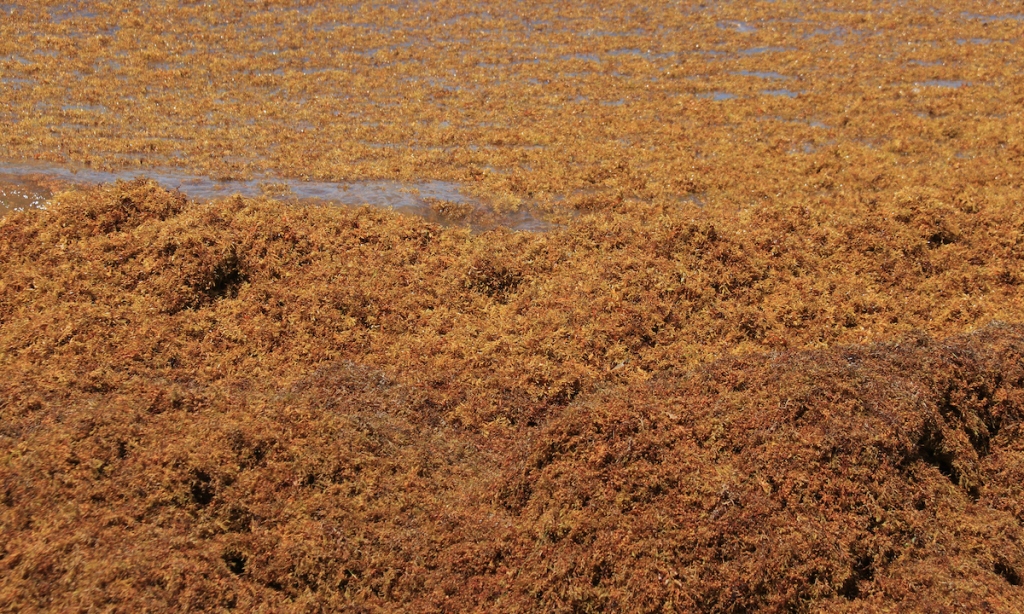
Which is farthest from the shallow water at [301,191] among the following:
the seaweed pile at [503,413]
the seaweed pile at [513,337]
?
the seaweed pile at [503,413]

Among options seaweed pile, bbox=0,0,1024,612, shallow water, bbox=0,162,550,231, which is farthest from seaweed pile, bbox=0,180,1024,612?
shallow water, bbox=0,162,550,231

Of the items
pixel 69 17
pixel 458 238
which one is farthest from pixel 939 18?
pixel 69 17

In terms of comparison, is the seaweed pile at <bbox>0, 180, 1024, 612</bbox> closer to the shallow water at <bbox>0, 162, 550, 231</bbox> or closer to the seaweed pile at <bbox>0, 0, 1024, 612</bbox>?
the seaweed pile at <bbox>0, 0, 1024, 612</bbox>

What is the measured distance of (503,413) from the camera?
8.08m

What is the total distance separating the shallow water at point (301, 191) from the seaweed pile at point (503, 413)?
102 centimetres

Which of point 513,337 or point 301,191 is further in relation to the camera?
point 301,191

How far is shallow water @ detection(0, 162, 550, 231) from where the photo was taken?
1221 centimetres

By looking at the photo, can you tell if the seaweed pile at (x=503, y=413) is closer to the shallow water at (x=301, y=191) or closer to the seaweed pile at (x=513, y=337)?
the seaweed pile at (x=513, y=337)

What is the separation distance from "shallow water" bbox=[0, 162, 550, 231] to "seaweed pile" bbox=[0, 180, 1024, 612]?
1024 mm

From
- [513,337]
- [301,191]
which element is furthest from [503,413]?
[301,191]

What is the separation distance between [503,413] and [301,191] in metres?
7.38

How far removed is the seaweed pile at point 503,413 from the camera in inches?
213

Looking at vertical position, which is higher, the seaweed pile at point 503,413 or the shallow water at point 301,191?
the shallow water at point 301,191

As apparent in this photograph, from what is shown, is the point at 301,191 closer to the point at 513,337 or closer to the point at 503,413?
the point at 513,337
